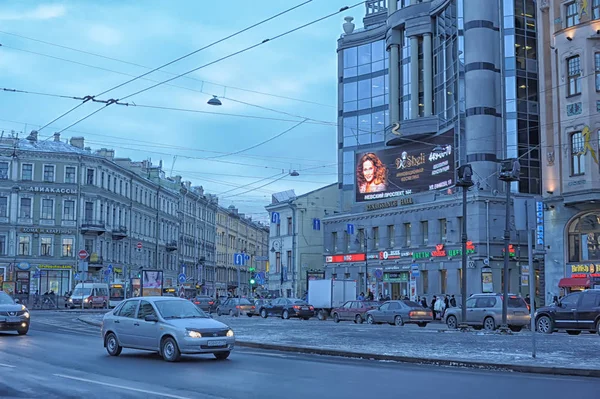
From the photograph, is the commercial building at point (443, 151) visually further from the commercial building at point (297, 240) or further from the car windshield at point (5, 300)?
the car windshield at point (5, 300)

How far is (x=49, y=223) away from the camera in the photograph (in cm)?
8012

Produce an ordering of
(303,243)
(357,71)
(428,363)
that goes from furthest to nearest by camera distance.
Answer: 1. (303,243)
2. (357,71)
3. (428,363)

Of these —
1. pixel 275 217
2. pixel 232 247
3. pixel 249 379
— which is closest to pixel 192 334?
pixel 249 379

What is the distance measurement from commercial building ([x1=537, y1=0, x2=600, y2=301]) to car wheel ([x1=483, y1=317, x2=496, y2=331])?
13.0 m

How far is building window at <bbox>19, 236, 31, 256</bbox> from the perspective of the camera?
79000 millimetres

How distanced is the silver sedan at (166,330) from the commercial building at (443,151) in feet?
117

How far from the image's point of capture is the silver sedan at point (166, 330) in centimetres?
1744

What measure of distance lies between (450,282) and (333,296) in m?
8.92

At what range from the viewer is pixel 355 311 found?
148 feet

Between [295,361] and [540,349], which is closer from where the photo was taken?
[295,361]

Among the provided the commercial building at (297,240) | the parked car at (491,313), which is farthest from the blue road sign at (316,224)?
the parked car at (491,313)

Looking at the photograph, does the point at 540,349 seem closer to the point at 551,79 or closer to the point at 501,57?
the point at 551,79

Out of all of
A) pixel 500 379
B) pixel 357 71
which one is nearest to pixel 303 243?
pixel 357 71

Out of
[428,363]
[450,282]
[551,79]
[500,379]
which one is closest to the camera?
[500,379]
